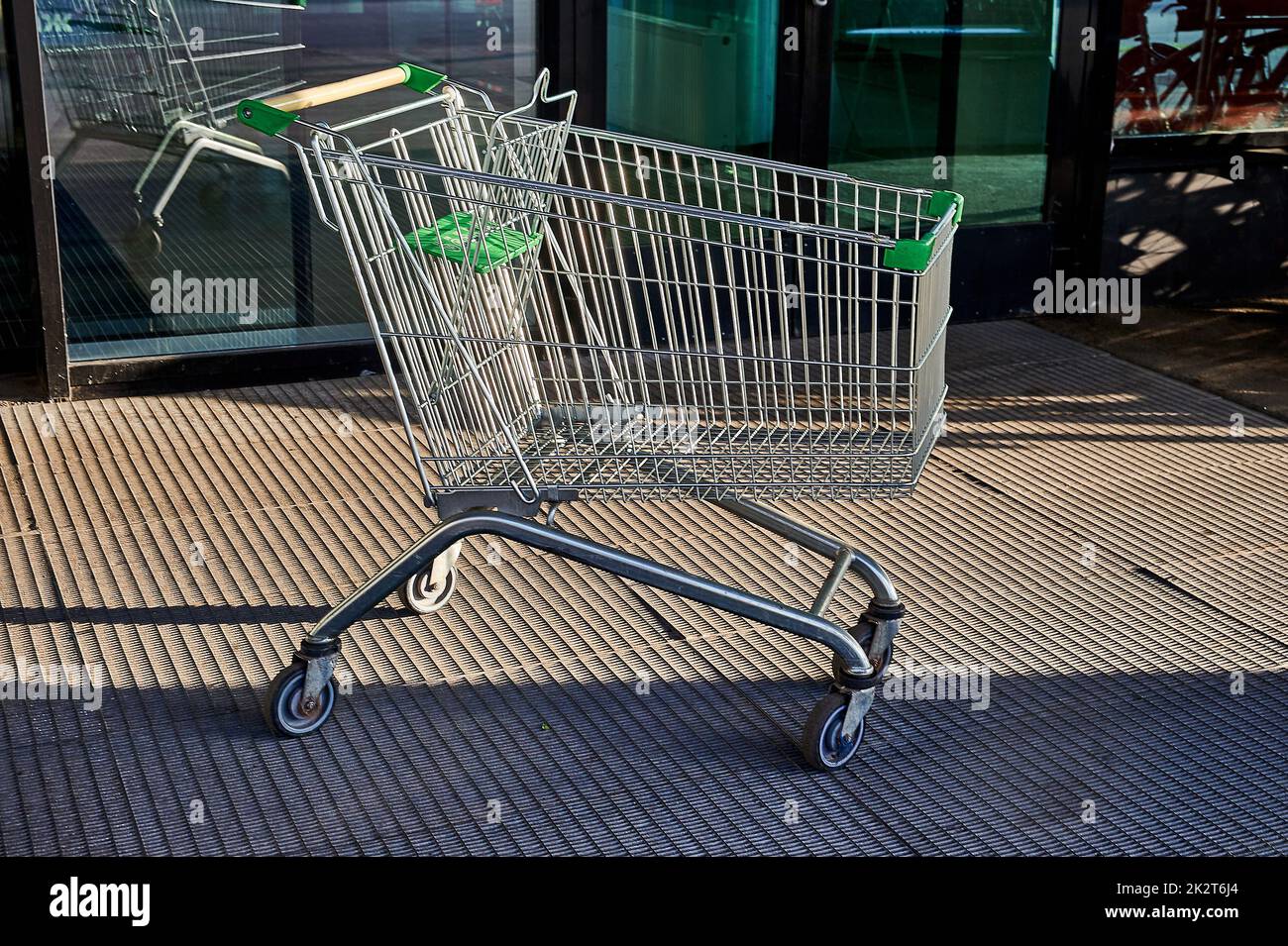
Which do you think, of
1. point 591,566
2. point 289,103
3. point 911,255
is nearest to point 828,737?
point 591,566

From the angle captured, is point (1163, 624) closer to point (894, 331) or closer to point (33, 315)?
point (894, 331)

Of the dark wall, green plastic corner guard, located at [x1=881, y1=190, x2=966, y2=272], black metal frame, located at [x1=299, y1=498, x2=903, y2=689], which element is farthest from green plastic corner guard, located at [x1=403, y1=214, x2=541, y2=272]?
the dark wall

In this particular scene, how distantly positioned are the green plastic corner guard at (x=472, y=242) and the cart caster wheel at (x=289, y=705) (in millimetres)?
867

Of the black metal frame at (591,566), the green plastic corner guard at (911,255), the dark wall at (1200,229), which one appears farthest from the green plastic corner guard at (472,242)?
the dark wall at (1200,229)

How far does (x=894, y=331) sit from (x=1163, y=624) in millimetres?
1242

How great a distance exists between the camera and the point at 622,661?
10.8ft

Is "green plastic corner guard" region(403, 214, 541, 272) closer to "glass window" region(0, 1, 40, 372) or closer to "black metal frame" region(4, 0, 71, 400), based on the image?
"black metal frame" region(4, 0, 71, 400)

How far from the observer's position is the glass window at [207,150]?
15.7 ft

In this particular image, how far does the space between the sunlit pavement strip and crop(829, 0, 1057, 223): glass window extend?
1.63 metres

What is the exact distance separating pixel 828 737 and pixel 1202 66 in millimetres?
4696

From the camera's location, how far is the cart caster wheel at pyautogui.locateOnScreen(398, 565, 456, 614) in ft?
11.4

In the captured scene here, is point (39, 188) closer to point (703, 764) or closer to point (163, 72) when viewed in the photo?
point (163, 72)

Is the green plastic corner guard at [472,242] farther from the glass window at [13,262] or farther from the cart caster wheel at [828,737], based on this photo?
the glass window at [13,262]

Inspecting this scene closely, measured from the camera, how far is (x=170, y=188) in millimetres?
4988
